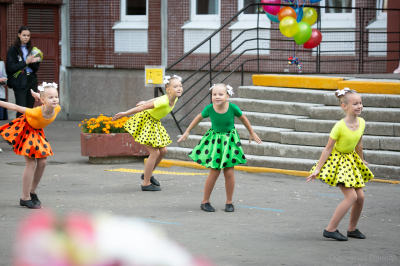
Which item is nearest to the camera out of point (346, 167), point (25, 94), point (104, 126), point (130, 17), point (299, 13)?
point (346, 167)

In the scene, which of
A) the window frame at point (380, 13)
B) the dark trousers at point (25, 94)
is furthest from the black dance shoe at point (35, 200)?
the window frame at point (380, 13)

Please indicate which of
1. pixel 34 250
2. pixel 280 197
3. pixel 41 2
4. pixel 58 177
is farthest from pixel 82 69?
pixel 34 250

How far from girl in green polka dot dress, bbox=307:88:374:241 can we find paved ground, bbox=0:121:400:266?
0.63 ft

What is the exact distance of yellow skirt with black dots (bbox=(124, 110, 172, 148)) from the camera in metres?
6.95

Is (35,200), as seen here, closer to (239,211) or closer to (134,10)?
(239,211)

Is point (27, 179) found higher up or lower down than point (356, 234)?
higher up

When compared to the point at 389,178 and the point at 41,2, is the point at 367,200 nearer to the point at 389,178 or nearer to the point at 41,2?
the point at 389,178

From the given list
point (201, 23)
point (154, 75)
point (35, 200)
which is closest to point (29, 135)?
point (35, 200)

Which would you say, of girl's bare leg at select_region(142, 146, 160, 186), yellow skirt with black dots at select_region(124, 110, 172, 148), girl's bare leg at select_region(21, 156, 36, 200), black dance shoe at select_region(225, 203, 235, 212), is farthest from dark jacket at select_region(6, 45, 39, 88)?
black dance shoe at select_region(225, 203, 235, 212)

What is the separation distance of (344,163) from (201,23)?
34.9 ft

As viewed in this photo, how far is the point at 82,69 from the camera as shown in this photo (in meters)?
16.4

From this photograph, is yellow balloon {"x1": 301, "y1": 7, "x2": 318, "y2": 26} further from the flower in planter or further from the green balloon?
the flower in planter

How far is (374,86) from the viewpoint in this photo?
8977mm

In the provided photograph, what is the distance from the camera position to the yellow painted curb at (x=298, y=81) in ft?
32.1
